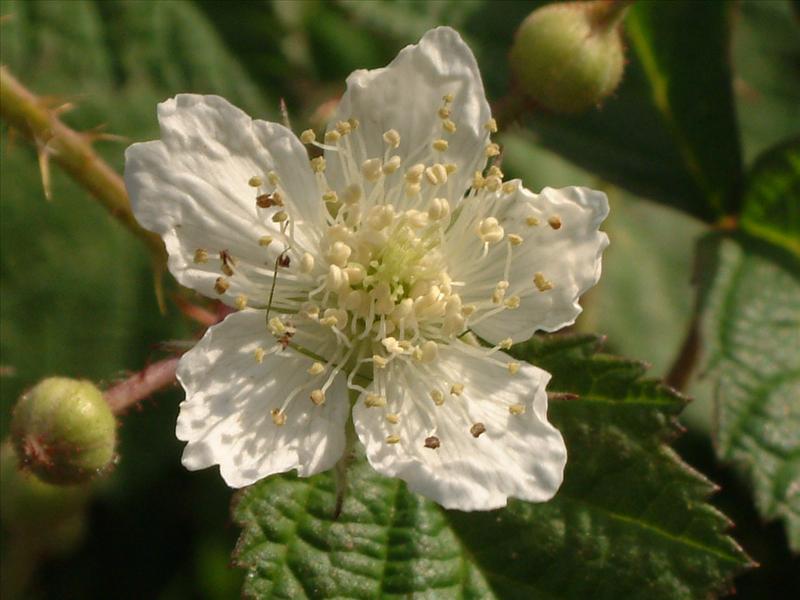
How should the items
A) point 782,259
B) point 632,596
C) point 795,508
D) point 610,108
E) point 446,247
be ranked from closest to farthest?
1. point 632,596
2. point 446,247
3. point 795,508
4. point 782,259
5. point 610,108

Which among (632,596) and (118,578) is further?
(118,578)

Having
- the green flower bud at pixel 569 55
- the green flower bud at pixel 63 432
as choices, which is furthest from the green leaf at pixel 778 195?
the green flower bud at pixel 63 432

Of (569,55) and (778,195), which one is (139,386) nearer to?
(569,55)

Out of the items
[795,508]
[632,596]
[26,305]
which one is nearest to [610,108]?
[795,508]

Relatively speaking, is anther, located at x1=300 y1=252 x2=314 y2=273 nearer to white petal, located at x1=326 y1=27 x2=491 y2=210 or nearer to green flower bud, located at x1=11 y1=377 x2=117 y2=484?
white petal, located at x1=326 y1=27 x2=491 y2=210

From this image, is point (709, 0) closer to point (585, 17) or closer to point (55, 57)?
point (585, 17)

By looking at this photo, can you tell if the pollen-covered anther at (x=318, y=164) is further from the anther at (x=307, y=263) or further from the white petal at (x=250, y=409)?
the white petal at (x=250, y=409)

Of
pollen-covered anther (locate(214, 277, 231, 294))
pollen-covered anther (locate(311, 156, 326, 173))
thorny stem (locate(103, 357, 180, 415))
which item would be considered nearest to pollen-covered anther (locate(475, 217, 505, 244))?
pollen-covered anther (locate(311, 156, 326, 173))
